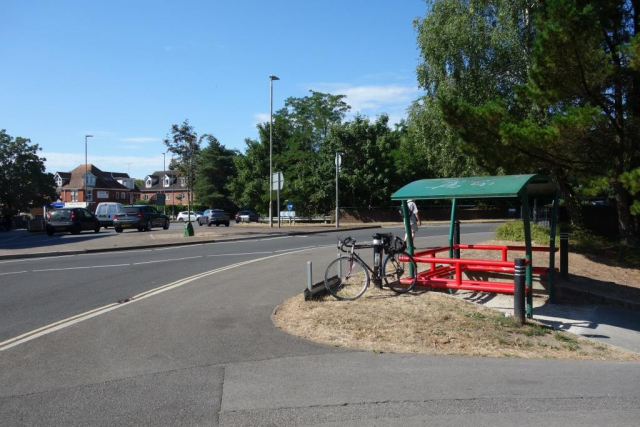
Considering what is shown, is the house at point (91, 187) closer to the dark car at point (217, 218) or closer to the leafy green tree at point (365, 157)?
the dark car at point (217, 218)

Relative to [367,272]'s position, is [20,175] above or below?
above

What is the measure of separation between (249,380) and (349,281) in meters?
4.71

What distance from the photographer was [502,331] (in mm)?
7531

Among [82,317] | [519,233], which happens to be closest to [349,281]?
[82,317]

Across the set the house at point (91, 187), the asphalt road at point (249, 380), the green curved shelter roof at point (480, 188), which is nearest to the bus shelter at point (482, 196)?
the green curved shelter roof at point (480, 188)

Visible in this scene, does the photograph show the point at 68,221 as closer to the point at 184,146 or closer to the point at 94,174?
the point at 184,146

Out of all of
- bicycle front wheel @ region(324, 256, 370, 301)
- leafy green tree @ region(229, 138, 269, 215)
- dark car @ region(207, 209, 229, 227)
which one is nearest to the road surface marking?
bicycle front wheel @ region(324, 256, 370, 301)

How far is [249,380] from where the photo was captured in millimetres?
5277

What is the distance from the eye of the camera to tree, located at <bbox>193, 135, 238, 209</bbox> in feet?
240

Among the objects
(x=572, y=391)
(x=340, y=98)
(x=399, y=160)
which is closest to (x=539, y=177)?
(x=572, y=391)

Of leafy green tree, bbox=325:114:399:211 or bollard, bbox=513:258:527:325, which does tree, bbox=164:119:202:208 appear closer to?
leafy green tree, bbox=325:114:399:211

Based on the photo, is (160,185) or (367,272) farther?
Answer: (160,185)

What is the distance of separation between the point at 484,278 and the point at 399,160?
40128 mm

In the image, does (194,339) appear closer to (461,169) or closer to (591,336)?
(591,336)
